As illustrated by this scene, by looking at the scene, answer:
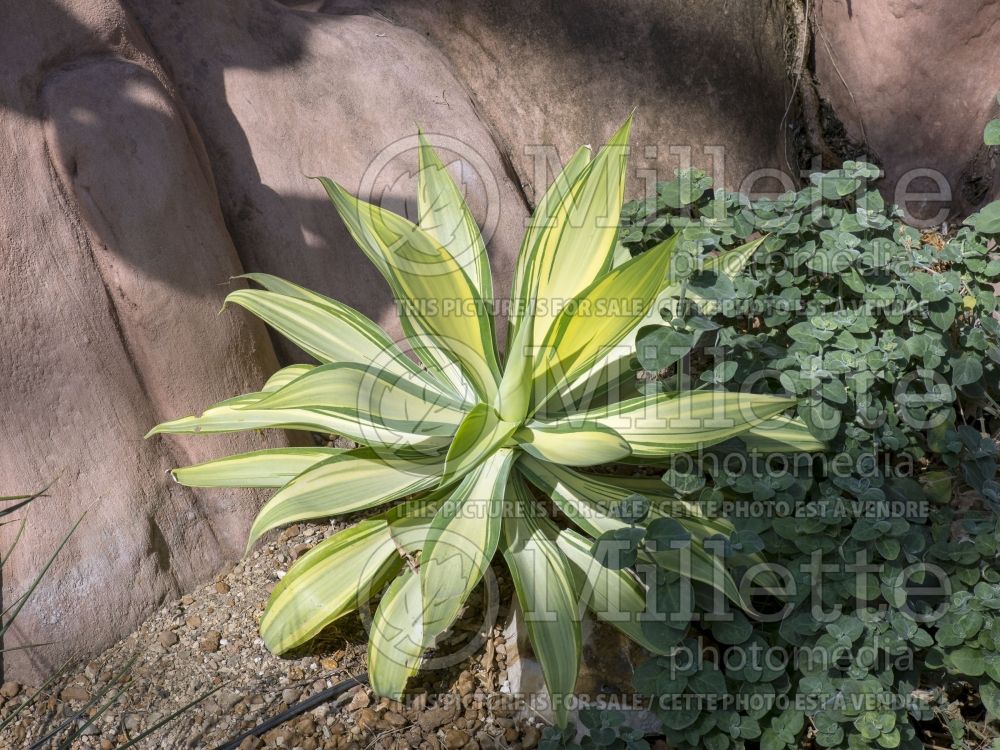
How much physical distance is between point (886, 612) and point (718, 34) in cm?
173

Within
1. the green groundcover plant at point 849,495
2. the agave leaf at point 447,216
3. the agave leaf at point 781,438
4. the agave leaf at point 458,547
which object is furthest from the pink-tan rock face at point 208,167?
the agave leaf at point 781,438

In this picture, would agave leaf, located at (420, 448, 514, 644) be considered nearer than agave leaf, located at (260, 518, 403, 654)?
Yes

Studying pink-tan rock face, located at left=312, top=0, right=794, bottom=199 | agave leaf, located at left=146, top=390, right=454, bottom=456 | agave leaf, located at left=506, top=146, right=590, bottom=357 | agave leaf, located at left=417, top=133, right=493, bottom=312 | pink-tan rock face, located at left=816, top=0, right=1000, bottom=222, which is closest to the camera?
agave leaf, located at left=146, top=390, right=454, bottom=456

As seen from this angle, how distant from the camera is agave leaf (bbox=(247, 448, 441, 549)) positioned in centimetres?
181

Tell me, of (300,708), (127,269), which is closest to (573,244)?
(127,269)

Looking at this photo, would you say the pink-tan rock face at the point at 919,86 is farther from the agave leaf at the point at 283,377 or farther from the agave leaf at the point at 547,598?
the agave leaf at the point at 283,377

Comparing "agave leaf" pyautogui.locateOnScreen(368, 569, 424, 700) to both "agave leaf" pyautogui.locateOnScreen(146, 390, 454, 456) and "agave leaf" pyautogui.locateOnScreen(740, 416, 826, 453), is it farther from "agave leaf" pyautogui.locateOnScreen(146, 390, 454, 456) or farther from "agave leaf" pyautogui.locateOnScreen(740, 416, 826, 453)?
"agave leaf" pyautogui.locateOnScreen(740, 416, 826, 453)

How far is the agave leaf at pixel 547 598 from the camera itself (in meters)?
1.71

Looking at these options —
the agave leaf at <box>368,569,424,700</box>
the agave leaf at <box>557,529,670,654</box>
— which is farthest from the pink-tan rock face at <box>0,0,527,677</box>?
the agave leaf at <box>557,529,670,654</box>

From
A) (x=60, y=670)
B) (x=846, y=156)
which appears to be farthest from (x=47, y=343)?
(x=846, y=156)

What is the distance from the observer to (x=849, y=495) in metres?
1.85

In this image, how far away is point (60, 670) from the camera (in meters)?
1.90

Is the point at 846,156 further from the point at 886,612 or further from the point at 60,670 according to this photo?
the point at 60,670

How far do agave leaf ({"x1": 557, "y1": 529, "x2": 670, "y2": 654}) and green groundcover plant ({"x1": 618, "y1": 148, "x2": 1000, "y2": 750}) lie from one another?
10 centimetres
